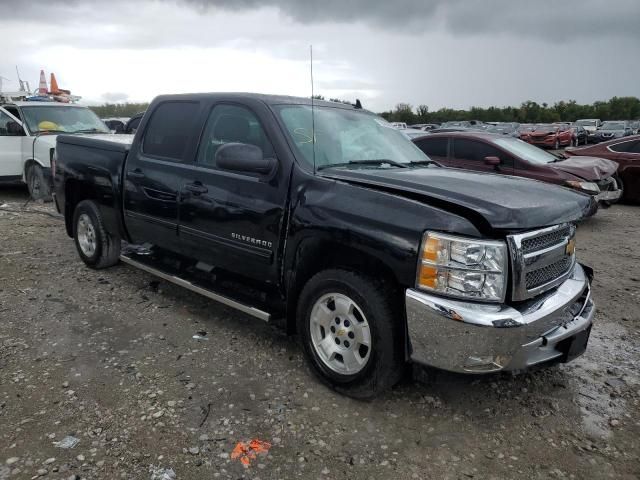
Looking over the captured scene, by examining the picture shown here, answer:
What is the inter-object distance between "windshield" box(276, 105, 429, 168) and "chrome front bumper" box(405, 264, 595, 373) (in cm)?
133

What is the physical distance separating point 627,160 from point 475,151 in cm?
385

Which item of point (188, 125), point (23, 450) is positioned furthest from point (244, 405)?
point (188, 125)

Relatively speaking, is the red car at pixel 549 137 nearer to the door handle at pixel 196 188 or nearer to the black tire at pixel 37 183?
the black tire at pixel 37 183

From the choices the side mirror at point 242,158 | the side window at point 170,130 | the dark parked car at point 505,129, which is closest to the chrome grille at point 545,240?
the side mirror at point 242,158

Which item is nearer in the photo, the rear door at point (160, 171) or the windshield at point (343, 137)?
the windshield at point (343, 137)

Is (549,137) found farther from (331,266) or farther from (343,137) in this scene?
(331,266)

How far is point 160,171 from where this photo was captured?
4414mm

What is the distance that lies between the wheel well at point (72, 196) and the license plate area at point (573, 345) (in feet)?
15.0

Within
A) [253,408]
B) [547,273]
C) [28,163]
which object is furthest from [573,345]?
[28,163]

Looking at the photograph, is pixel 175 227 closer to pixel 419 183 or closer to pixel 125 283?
pixel 125 283

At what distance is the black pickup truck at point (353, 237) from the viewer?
8.99ft

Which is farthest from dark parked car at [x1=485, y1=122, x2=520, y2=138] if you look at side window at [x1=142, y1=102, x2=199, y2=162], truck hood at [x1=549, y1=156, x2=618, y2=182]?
side window at [x1=142, y1=102, x2=199, y2=162]

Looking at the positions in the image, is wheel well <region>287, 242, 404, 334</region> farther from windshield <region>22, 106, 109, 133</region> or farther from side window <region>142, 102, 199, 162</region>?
windshield <region>22, 106, 109, 133</region>

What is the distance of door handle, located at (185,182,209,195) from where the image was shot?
13.1ft
